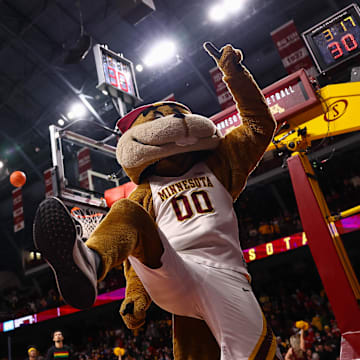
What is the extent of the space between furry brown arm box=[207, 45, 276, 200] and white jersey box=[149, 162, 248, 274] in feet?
0.29

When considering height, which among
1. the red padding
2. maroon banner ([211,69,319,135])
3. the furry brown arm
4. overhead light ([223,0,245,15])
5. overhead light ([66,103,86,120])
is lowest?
the furry brown arm

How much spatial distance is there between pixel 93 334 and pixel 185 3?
11808mm

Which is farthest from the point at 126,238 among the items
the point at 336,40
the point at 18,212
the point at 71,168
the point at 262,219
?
the point at 18,212

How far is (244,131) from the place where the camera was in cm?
196

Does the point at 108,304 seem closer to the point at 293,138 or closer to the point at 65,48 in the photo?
the point at 65,48

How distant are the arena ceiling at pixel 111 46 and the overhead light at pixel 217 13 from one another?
21cm

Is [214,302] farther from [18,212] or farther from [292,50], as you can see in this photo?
[18,212]

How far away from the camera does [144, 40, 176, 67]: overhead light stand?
34.9 feet

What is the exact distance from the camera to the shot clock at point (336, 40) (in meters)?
3.70

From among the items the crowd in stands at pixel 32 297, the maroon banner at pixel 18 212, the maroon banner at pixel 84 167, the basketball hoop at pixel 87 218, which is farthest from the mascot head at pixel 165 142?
the maroon banner at pixel 18 212

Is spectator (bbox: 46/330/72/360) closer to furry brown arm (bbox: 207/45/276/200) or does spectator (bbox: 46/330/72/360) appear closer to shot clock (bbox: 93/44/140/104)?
shot clock (bbox: 93/44/140/104)

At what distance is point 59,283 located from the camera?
1086 millimetres

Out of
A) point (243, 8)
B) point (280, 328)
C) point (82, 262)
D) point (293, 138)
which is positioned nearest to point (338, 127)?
point (293, 138)

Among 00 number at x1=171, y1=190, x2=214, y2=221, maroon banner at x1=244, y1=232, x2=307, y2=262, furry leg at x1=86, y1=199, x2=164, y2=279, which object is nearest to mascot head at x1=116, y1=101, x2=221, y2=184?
00 number at x1=171, y1=190, x2=214, y2=221
